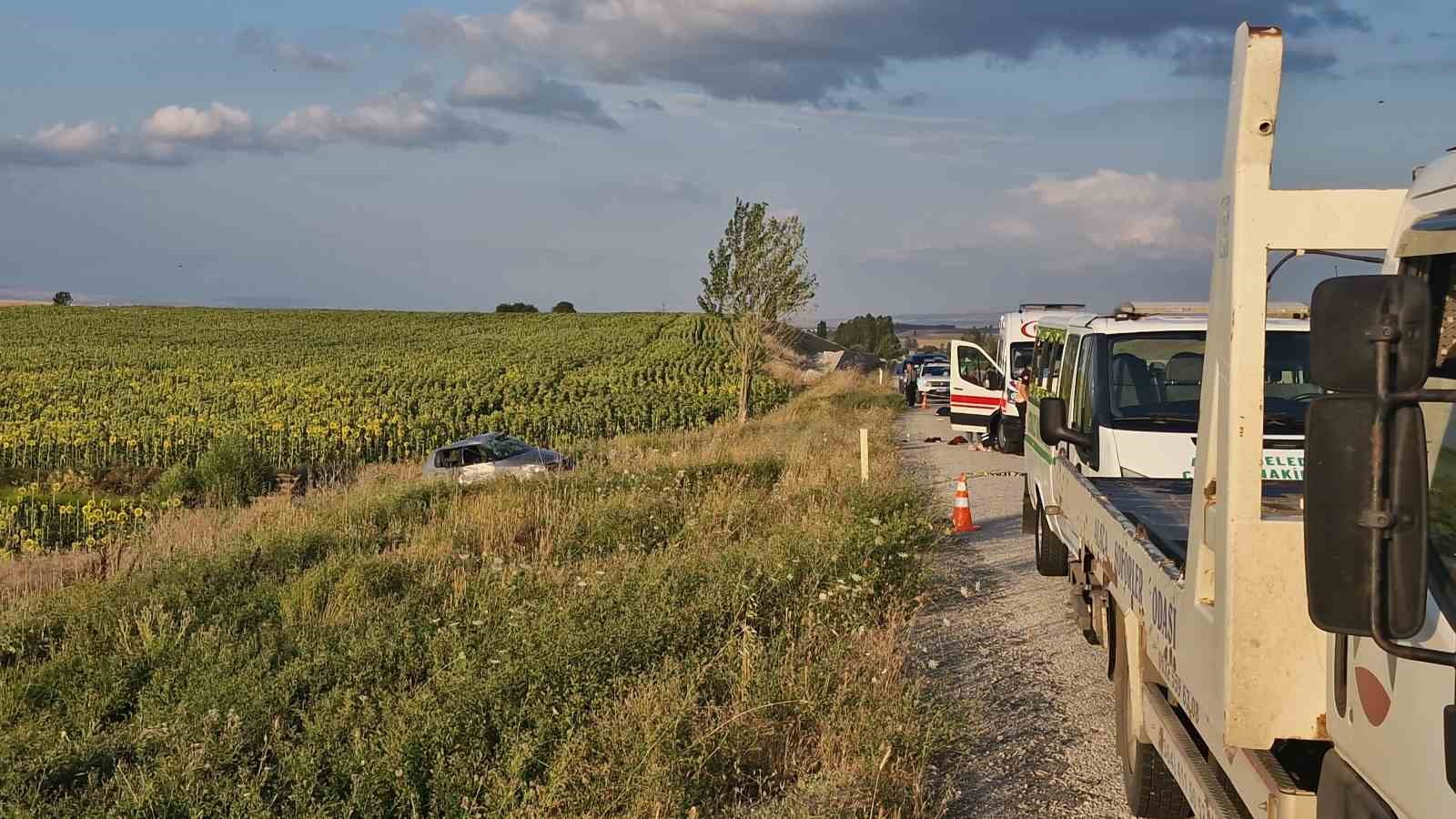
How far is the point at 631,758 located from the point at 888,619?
11.4ft

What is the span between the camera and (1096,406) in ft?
28.9

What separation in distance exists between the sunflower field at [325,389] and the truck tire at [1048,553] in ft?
61.5

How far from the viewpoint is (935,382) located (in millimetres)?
40219

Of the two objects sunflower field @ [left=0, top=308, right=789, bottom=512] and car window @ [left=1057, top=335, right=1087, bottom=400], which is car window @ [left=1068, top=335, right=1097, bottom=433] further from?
sunflower field @ [left=0, top=308, right=789, bottom=512]

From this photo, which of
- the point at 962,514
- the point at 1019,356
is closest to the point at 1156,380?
the point at 962,514

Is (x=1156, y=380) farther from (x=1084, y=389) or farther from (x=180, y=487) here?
(x=180, y=487)

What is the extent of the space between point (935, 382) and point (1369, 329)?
126ft

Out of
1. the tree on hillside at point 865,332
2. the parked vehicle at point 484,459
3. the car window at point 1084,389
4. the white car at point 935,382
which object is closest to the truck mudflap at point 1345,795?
the car window at point 1084,389

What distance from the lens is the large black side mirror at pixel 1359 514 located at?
7.38ft

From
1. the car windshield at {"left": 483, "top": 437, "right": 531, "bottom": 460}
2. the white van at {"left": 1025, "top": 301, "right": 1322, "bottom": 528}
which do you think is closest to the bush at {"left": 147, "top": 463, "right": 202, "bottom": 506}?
the car windshield at {"left": 483, "top": 437, "right": 531, "bottom": 460}

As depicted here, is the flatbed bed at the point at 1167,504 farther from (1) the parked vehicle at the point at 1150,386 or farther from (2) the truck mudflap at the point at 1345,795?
(2) the truck mudflap at the point at 1345,795

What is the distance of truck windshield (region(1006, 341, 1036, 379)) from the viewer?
21.6m

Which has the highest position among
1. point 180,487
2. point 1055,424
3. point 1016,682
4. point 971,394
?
point 1055,424

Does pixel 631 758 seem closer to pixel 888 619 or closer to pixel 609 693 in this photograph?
pixel 609 693
